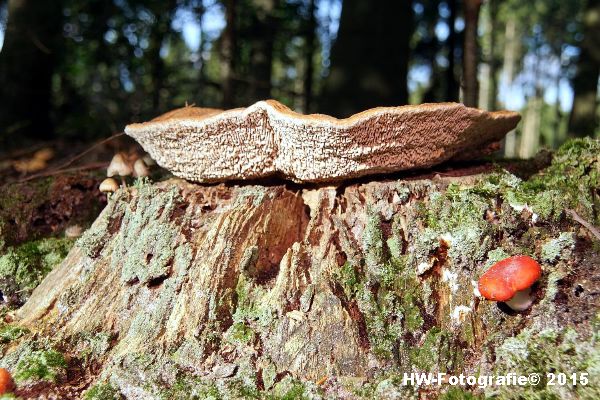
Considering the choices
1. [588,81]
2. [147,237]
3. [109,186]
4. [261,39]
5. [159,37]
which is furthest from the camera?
[261,39]

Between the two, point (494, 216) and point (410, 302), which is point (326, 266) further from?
point (494, 216)

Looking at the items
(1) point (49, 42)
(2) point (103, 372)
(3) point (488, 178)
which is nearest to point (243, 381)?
(2) point (103, 372)

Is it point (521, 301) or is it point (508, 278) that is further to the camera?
point (521, 301)

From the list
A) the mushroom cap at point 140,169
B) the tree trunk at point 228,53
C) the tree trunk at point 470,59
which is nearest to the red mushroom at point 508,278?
the tree trunk at point 470,59

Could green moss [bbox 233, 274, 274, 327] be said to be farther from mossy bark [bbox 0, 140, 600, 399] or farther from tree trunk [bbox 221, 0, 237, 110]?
tree trunk [bbox 221, 0, 237, 110]

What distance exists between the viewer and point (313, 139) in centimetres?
216

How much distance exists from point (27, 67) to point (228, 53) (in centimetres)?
287

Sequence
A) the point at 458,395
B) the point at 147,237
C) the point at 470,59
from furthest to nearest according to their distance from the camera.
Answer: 1. the point at 470,59
2. the point at 147,237
3. the point at 458,395

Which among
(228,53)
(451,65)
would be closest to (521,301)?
(228,53)

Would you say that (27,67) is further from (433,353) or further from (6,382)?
(433,353)

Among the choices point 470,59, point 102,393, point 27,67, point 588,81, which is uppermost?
point 588,81

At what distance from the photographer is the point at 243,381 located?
199 centimetres

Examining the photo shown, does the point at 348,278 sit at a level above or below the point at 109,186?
below

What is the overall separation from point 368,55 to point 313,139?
3.59 meters
